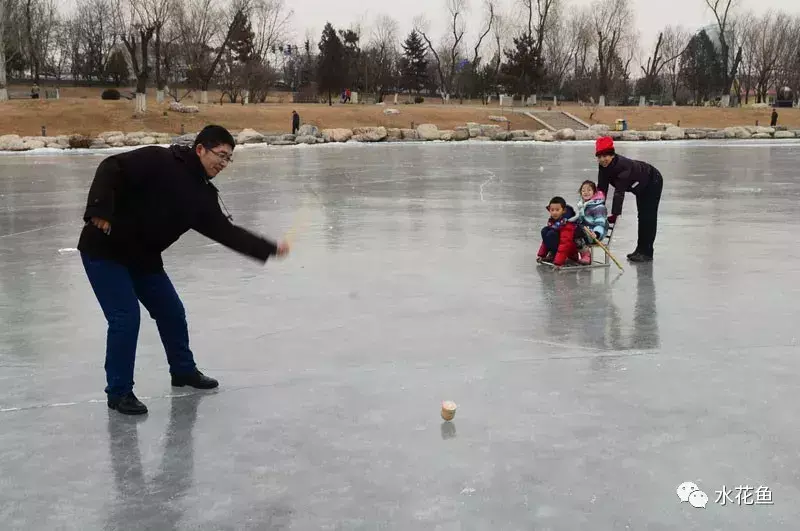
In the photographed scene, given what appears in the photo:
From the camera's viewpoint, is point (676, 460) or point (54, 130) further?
point (54, 130)

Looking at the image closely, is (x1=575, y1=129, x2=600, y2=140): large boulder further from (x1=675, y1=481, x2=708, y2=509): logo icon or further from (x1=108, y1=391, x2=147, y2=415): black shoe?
(x1=675, y1=481, x2=708, y2=509): logo icon

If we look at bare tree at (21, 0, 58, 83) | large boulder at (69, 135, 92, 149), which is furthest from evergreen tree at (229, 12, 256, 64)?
large boulder at (69, 135, 92, 149)

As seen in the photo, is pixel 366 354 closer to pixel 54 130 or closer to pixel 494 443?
pixel 494 443

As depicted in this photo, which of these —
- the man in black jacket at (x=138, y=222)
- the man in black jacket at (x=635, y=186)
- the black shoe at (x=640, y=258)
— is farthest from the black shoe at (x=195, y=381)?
the black shoe at (x=640, y=258)

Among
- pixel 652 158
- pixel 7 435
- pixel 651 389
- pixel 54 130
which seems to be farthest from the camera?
pixel 54 130

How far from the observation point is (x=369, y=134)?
44.7m

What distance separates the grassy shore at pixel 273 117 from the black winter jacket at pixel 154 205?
42.4 metres

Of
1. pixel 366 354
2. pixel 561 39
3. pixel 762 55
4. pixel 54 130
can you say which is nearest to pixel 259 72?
pixel 54 130

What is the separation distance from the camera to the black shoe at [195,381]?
470cm

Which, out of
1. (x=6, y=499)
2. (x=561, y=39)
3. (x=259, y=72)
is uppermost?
(x=561, y=39)

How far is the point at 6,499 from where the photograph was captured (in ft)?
11.0

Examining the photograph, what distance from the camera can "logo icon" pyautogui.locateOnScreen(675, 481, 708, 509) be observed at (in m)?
3.26

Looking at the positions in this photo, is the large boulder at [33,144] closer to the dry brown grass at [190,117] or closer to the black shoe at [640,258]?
the dry brown grass at [190,117]

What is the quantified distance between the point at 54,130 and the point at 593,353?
4381 centimetres
